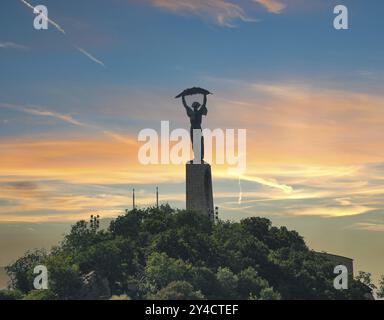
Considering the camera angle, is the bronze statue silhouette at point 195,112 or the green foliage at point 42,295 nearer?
the green foliage at point 42,295

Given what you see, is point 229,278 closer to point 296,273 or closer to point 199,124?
point 296,273

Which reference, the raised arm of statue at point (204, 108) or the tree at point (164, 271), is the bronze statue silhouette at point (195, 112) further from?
the tree at point (164, 271)

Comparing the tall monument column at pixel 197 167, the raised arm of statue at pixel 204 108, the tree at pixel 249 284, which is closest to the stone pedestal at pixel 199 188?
the tall monument column at pixel 197 167

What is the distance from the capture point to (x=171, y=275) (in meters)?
84.4

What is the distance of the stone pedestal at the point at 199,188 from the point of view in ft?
314

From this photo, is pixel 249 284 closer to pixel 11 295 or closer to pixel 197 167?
pixel 197 167

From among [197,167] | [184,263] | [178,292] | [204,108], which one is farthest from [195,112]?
[178,292]

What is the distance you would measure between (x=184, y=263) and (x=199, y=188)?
11602mm

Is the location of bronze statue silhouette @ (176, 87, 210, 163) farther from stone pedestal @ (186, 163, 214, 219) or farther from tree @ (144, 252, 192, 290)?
tree @ (144, 252, 192, 290)

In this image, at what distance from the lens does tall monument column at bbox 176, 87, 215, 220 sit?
9550 centimetres

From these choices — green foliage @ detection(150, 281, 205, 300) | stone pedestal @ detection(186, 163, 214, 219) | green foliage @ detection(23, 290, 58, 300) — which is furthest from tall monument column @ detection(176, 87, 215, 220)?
green foliage @ detection(23, 290, 58, 300)

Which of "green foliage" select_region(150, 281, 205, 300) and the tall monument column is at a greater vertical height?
the tall monument column
